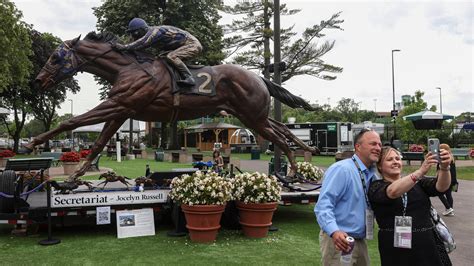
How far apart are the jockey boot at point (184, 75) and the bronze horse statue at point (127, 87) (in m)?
0.19

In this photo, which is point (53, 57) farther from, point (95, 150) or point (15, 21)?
point (15, 21)

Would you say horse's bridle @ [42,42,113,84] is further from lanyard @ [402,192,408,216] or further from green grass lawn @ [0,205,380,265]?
lanyard @ [402,192,408,216]

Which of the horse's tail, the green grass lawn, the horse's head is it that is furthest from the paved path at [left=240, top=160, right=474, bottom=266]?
the horse's head

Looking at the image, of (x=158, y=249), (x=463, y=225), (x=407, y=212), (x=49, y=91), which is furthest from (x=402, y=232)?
(x=49, y=91)

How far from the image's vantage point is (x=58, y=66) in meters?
6.20

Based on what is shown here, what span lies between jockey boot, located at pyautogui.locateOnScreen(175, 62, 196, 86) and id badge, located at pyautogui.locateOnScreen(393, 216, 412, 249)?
432 cm

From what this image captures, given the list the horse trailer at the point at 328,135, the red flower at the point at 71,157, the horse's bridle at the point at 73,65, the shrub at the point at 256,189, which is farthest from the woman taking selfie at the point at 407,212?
the horse trailer at the point at 328,135

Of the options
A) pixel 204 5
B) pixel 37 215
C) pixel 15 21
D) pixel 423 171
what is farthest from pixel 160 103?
pixel 204 5

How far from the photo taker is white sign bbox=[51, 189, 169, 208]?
577 cm

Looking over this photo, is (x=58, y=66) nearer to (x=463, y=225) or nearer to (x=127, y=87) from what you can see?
(x=127, y=87)

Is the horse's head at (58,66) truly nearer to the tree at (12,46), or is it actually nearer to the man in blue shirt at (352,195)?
the man in blue shirt at (352,195)

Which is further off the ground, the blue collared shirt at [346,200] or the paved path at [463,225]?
the blue collared shirt at [346,200]

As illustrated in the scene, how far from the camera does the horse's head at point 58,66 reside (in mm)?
6164

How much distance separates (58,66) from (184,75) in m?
1.94
